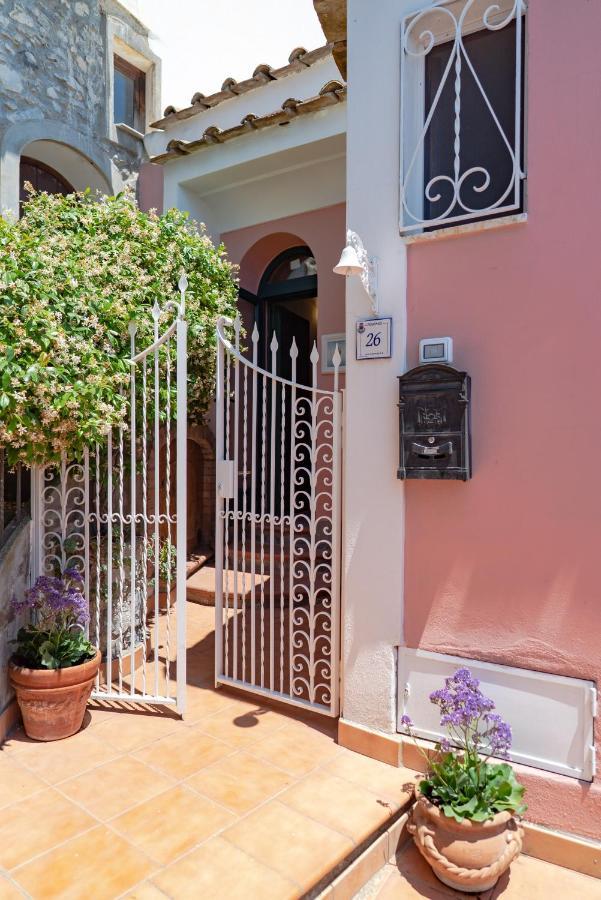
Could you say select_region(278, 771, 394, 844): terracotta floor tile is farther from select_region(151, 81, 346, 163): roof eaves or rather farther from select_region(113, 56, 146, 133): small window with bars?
select_region(113, 56, 146, 133): small window with bars

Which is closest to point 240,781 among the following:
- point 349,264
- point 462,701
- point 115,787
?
point 115,787

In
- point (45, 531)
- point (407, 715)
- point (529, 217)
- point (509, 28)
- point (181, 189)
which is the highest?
point (181, 189)

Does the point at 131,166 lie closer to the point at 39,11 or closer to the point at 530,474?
the point at 39,11

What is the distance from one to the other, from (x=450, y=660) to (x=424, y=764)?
2.05 feet

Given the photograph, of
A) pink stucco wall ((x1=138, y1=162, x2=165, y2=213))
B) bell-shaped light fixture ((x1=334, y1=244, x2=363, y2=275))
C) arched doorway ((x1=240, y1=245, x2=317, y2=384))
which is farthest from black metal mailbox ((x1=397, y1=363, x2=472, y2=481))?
pink stucco wall ((x1=138, y1=162, x2=165, y2=213))

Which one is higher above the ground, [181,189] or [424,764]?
[181,189]

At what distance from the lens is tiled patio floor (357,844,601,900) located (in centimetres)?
266

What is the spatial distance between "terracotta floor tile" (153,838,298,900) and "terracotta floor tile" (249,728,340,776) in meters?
0.76

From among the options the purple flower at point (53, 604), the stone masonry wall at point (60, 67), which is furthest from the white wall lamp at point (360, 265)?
the stone masonry wall at point (60, 67)

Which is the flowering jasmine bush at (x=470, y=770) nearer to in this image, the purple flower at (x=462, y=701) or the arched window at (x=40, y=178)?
the purple flower at (x=462, y=701)

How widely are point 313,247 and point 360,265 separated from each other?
13.8 ft

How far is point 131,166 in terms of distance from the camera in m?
7.95

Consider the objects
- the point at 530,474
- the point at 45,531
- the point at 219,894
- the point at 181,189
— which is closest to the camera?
the point at 219,894

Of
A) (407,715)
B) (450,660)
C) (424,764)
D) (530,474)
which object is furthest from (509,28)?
(424,764)
